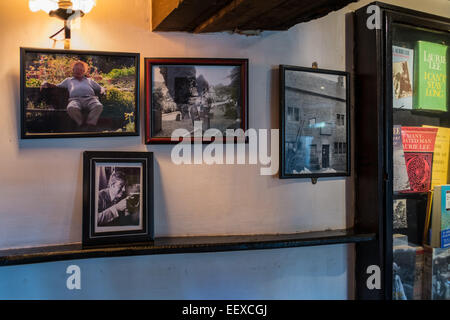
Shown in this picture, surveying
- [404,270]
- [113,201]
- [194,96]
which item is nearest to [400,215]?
[404,270]

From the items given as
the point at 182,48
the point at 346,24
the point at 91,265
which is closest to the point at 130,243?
the point at 91,265

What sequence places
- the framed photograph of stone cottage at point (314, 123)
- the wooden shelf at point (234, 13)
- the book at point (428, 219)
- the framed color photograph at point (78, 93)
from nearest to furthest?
the wooden shelf at point (234, 13)
the framed color photograph at point (78, 93)
the framed photograph of stone cottage at point (314, 123)
the book at point (428, 219)

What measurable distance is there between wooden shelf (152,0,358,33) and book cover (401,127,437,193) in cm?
92

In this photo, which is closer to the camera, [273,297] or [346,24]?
[273,297]

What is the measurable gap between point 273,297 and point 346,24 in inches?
56.5

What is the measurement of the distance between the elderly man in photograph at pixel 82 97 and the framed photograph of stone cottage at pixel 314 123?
32.9 inches

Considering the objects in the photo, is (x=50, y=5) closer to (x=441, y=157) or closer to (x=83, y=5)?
(x=83, y=5)

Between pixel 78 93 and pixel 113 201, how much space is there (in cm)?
47

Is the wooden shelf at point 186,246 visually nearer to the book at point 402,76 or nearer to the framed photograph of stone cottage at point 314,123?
the framed photograph of stone cottage at point 314,123

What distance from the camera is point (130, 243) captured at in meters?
1.54

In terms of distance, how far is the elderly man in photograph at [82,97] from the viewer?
1.52 m

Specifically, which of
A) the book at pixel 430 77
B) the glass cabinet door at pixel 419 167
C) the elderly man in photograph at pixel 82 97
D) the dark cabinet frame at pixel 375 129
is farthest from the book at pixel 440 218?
the elderly man in photograph at pixel 82 97

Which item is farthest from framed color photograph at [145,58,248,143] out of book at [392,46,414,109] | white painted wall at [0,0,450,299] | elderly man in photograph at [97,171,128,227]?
book at [392,46,414,109]
